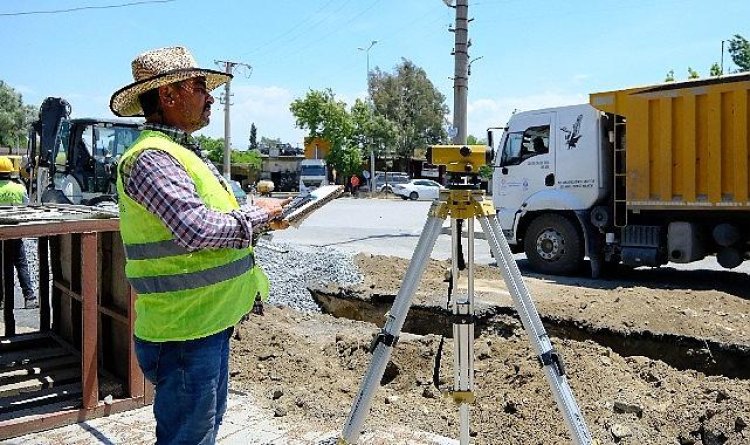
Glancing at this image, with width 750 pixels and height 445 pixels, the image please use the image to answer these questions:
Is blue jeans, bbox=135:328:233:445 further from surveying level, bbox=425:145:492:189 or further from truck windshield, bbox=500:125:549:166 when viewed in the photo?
truck windshield, bbox=500:125:549:166

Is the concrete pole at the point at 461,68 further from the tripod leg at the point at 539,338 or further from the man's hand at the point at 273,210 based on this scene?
the man's hand at the point at 273,210

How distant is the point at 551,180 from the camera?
11.1 meters

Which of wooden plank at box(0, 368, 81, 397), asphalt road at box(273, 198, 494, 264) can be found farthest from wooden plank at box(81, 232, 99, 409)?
asphalt road at box(273, 198, 494, 264)

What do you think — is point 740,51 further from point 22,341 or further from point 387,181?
point 22,341

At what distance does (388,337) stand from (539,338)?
0.63m

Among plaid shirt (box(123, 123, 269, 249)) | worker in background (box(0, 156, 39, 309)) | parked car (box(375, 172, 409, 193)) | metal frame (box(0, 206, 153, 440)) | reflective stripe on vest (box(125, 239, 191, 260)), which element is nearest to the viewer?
plaid shirt (box(123, 123, 269, 249))

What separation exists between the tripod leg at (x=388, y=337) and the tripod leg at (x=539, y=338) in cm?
24

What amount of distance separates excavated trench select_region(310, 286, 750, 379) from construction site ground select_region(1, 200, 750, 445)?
0.03 feet

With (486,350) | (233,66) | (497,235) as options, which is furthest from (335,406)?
(233,66)

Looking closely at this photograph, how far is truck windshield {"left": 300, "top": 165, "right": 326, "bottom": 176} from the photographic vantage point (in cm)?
3716

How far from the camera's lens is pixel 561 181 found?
1092cm

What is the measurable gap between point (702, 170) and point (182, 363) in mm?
9042

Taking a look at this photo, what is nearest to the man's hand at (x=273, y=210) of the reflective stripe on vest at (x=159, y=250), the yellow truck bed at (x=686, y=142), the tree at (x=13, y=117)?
the reflective stripe on vest at (x=159, y=250)

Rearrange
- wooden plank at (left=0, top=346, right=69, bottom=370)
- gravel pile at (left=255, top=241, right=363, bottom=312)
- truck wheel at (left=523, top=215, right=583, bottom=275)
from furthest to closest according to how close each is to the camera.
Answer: truck wheel at (left=523, top=215, right=583, bottom=275)
gravel pile at (left=255, top=241, right=363, bottom=312)
wooden plank at (left=0, top=346, right=69, bottom=370)
